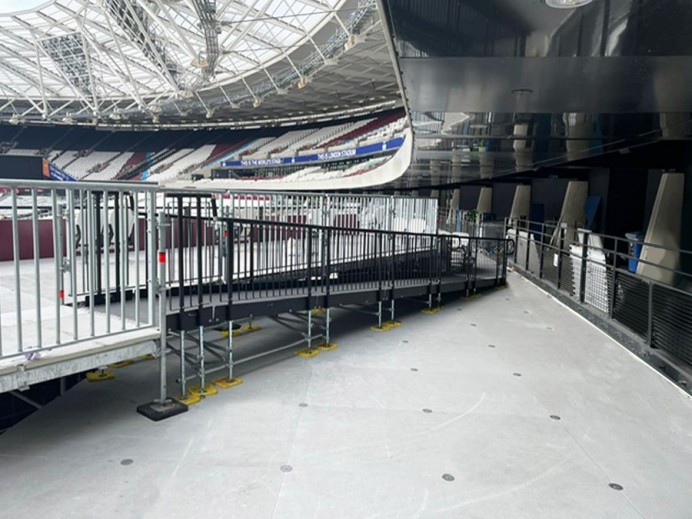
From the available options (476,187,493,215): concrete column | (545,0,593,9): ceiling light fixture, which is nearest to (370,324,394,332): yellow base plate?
(545,0,593,9): ceiling light fixture

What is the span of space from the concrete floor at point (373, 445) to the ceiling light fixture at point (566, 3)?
3247 mm

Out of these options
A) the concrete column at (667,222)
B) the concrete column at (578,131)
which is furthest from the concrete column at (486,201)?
the concrete column at (578,131)

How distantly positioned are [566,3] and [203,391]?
442 cm

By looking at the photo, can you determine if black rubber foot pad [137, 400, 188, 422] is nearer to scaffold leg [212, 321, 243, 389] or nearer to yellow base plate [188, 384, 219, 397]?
yellow base plate [188, 384, 219, 397]

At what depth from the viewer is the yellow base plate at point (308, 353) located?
612 centimetres

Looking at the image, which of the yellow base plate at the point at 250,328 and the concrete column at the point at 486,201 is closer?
the yellow base plate at the point at 250,328

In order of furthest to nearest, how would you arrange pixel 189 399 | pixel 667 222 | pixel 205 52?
1. pixel 205 52
2. pixel 667 222
3. pixel 189 399

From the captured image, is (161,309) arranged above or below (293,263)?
below

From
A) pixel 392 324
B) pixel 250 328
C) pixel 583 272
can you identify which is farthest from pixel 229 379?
pixel 583 272

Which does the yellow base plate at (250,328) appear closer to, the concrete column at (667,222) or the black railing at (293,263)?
Result: the black railing at (293,263)

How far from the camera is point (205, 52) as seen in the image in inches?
1289

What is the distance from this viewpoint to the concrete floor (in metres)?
3.13

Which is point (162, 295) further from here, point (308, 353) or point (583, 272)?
point (583, 272)

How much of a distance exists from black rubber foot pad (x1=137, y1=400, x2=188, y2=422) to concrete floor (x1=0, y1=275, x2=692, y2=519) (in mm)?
96
